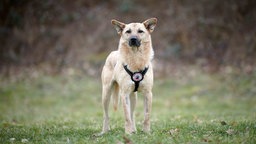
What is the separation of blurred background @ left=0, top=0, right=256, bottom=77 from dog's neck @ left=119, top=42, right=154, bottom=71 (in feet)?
38.9

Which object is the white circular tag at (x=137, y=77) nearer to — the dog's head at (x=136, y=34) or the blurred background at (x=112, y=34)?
the dog's head at (x=136, y=34)

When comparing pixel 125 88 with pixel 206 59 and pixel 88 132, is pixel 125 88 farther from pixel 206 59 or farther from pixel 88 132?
pixel 206 59

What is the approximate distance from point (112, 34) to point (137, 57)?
52.9ft

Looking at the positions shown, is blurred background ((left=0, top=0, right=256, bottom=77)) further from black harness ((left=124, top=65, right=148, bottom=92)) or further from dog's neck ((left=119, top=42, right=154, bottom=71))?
black harness ((left=124, top=65, right=148, bottom=92))

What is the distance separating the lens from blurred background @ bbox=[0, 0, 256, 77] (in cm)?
2150

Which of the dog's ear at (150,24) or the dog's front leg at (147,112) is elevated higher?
the dog's ear at (150,24)

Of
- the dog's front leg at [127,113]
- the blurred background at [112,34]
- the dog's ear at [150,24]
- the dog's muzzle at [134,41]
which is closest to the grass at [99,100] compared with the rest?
the dog's front leg at [127,113]

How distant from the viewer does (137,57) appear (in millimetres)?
8188

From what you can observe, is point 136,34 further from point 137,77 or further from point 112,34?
point 112,34

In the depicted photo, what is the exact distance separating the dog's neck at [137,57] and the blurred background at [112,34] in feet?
38.9

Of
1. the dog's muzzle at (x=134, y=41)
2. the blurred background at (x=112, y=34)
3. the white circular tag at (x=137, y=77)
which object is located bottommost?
the white circular tag at (x=137, y=77)

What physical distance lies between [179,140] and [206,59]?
14949mm

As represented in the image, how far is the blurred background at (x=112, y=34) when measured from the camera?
21500 millimetres

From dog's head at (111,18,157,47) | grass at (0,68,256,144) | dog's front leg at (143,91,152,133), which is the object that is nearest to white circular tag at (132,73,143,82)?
dog's front leg at (143,91,152,133)
